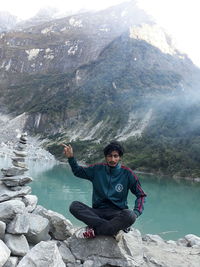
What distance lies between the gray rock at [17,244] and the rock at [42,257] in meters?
0.65

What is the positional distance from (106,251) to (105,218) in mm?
547

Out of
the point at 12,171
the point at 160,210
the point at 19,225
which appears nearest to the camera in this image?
the point at 19,225

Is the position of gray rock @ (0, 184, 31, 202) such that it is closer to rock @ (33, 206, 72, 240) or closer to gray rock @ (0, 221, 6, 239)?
rock @ (33, 206, 72, 240)

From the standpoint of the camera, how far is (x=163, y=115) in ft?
316

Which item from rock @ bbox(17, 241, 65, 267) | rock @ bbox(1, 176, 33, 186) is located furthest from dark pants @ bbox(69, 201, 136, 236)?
rock @ bbox(1, 176, 33, 186)

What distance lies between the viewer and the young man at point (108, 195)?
5.39 meters

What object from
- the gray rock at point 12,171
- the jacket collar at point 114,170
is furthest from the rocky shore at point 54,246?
the jacket collar at point 114,170

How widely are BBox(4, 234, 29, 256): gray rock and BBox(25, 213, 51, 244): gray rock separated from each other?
0.28 meters

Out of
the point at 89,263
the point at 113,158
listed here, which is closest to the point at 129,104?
the point at 113,158

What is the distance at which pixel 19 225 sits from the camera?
5102mm

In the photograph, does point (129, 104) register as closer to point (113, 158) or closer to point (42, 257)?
point (113, 158)

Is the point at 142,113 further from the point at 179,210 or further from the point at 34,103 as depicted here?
the point at 179,210

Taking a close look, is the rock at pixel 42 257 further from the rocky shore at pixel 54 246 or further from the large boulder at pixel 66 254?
the large boulder at pixel 66 254

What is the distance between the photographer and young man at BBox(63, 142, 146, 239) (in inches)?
212
